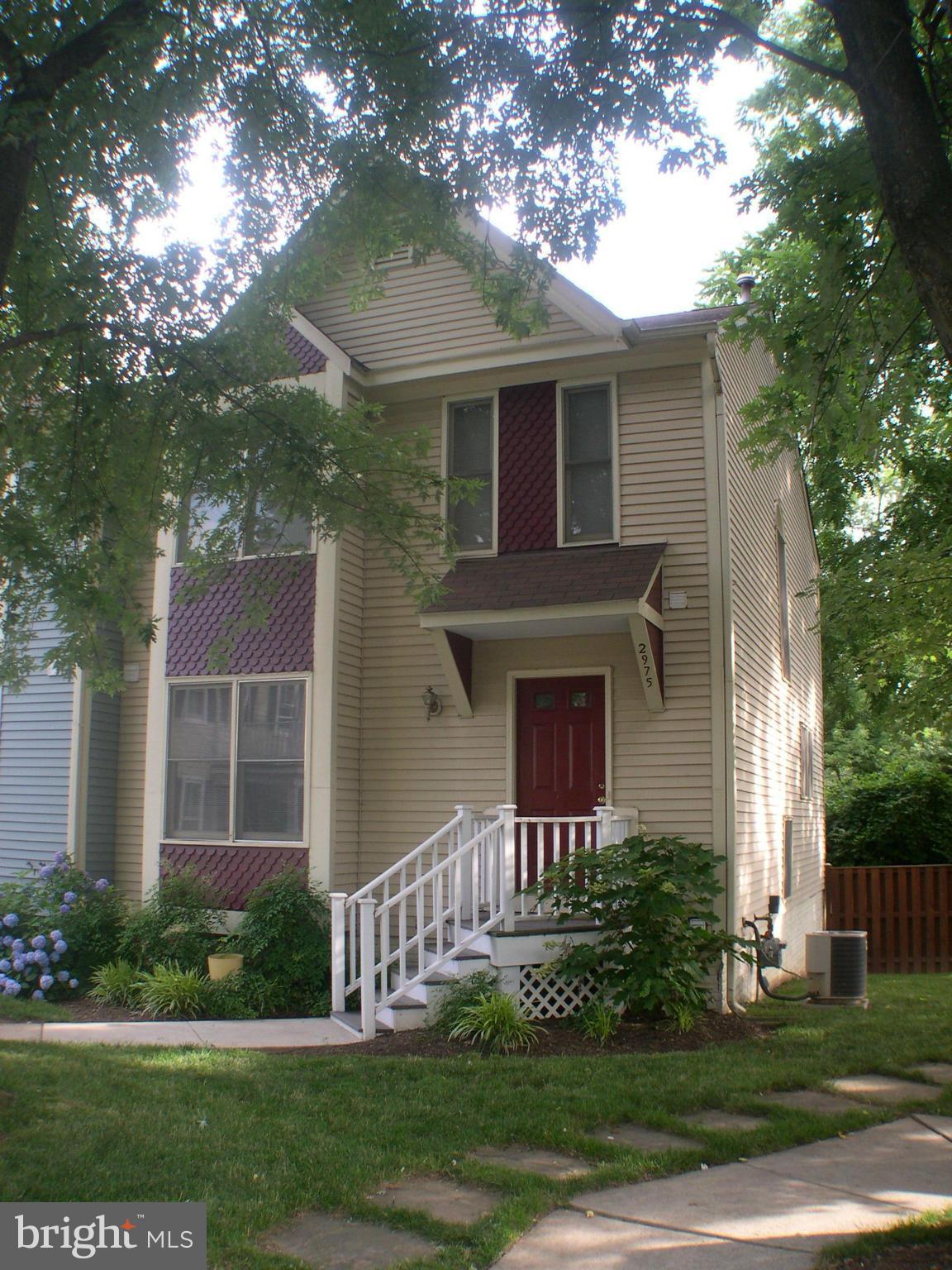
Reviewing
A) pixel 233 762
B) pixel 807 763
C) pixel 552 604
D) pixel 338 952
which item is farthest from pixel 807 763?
pixel 338 952

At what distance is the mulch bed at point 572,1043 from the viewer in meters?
8.12

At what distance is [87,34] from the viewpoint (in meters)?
6.51

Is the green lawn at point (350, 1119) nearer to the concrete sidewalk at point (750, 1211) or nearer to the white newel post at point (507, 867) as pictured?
the concrete sidewalk at point (750, 1211)

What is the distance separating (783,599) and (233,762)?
8.20 m

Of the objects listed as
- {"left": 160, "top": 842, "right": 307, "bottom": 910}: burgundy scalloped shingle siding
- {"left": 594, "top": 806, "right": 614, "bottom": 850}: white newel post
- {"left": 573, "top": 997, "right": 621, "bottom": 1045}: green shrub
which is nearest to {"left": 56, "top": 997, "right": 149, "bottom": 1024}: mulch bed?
{"left": 160, "top": 842, "right": 307, "bottom": 910}: burgundy scalloped shingle siding

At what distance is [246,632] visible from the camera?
1152cm

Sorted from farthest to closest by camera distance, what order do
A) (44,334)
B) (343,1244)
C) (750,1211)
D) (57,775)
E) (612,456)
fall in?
(57,775)
(612,456)
(44,334)
(750,1211)
(343,1244)

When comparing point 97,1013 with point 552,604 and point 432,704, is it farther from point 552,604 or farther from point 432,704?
point 552,604

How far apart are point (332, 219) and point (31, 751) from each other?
7991mm

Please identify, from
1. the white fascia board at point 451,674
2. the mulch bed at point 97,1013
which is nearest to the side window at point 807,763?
the white fascia board at point 451,674

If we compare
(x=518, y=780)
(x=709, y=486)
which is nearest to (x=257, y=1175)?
(x=518, y=780)

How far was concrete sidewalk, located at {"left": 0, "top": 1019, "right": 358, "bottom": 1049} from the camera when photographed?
845cm

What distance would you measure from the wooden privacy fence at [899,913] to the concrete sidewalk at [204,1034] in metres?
11.3

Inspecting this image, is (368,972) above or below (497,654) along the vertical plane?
below
